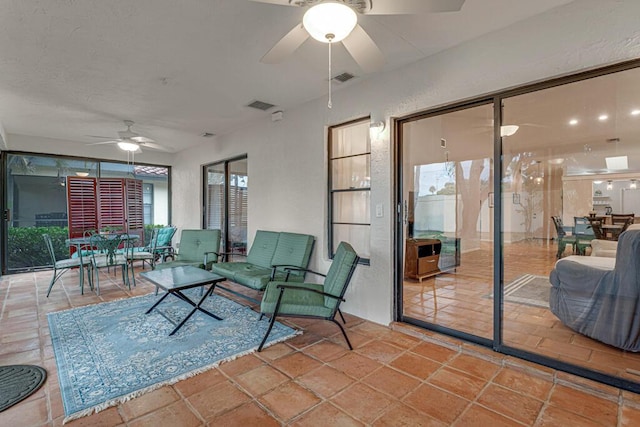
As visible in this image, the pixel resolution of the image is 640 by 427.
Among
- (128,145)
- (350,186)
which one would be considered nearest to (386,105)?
(350,186)

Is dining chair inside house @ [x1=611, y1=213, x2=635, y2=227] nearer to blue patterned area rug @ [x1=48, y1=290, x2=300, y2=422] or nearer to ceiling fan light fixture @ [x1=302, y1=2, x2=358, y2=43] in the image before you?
ceiling fan light fixture @ [x1=302, y1=2, x2=358, y2=43]

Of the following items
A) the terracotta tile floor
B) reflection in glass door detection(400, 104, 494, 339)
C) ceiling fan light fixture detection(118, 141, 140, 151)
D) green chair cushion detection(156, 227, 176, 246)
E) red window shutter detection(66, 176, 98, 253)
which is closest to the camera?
the terracotta tile floor

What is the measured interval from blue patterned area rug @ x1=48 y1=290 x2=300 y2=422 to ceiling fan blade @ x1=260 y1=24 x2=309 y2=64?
2295mm

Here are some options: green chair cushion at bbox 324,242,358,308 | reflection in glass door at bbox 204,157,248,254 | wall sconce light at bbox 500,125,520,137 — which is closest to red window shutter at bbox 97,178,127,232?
reflection in glass door at bbox 204,157,248,254

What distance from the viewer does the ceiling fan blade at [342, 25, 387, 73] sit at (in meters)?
1.87

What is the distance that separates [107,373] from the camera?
222 centimetres

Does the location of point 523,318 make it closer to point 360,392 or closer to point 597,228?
point 597,228

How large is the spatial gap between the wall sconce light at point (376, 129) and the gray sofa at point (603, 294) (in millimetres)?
1948

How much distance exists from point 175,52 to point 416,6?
2141 mm

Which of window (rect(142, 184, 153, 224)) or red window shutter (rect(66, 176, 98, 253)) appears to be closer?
red window shutter (rect(66, 176, 98, 253))

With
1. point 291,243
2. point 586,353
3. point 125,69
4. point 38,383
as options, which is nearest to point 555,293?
point 586,353

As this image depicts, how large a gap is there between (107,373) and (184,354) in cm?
52

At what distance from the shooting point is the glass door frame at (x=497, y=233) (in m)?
2.08

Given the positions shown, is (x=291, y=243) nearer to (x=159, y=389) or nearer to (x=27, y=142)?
(x=159, y=389)
